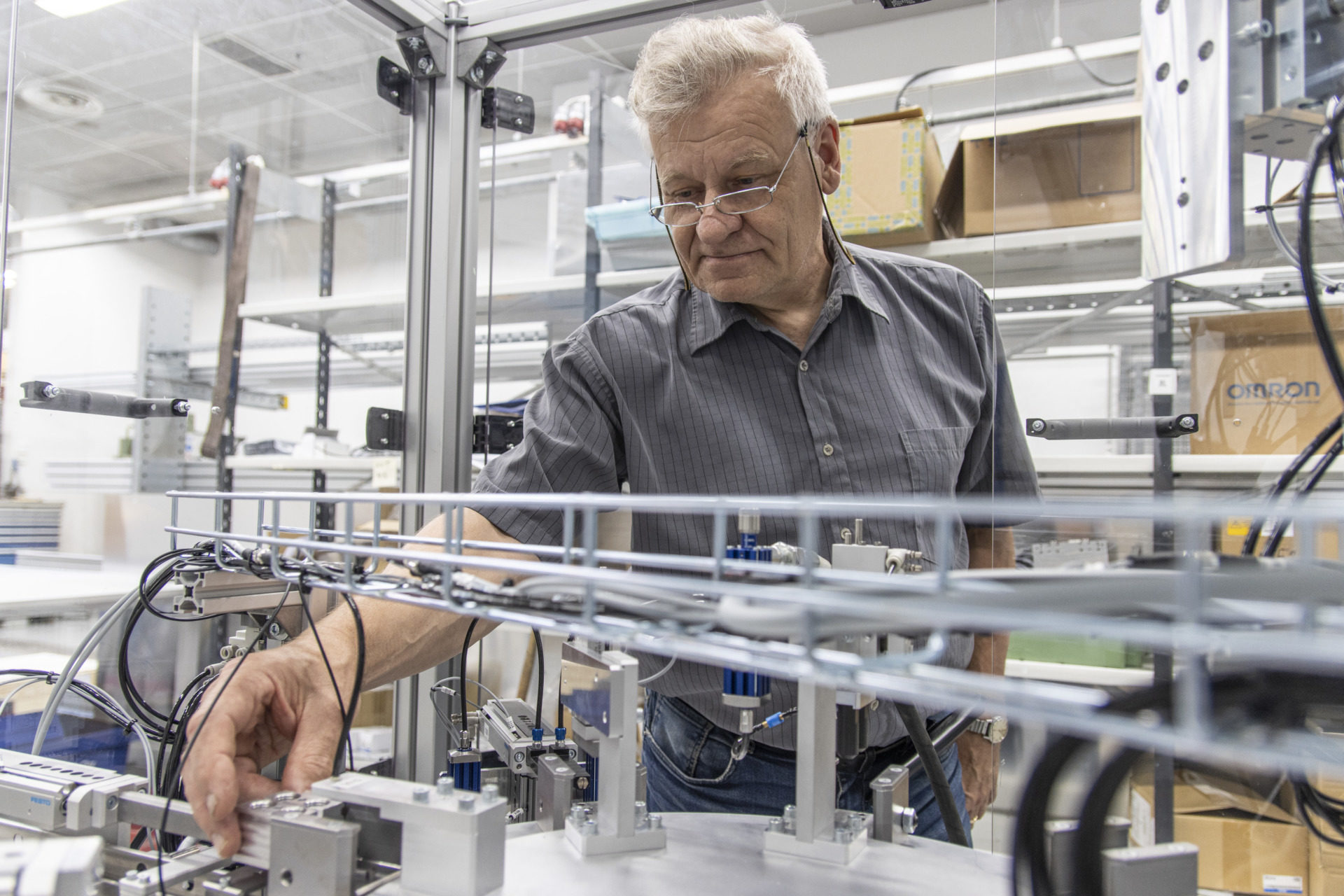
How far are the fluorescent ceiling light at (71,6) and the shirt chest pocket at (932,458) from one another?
4.11ft

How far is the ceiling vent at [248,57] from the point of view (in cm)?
140

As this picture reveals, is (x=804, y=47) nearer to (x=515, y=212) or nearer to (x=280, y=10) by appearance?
(x=280, y=10)

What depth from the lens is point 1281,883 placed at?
4.32ft

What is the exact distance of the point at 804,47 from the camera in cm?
110

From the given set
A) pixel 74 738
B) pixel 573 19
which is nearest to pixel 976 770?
pixel 573 19

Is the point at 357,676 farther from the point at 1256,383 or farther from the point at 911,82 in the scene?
the point at 911,82

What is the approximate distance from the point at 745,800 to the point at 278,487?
203 centimetres

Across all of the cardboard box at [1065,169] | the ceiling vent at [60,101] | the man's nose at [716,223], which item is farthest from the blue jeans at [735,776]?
the ceiling vent at [60,101]

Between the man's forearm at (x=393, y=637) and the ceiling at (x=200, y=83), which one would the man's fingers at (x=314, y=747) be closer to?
the man's forearm at (x=393, y=637)

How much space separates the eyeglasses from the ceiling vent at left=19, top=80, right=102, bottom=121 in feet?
2.71

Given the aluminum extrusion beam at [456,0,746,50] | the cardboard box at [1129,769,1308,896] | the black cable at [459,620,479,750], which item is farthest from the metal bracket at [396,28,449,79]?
the cardboard box at [1129,769,1308,896]

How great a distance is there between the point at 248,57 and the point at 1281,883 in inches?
88.1

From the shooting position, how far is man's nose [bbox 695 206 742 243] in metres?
1.04

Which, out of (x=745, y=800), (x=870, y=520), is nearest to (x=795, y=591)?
(x=870, y=520)
